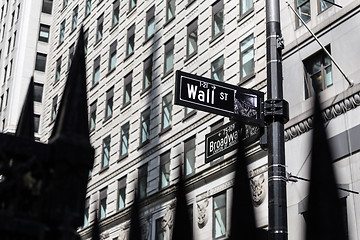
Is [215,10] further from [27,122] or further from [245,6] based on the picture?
[27,122]

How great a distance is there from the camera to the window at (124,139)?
4003cm

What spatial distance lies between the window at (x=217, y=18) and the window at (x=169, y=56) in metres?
4.12

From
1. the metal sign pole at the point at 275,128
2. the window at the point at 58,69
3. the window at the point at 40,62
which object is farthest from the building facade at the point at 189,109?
the metal sign pole at the point at 275,128

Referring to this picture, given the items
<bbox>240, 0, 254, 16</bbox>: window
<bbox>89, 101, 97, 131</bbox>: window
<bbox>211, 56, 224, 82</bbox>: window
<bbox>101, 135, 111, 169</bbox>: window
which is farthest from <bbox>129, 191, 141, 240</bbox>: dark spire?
<bbox>89, 101, 97, 131</bbox>: window

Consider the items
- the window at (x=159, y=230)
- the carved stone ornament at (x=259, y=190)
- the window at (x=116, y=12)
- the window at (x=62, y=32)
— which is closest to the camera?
the carved stone ornament at (x=259, y=190)

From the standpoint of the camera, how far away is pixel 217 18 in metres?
33.4

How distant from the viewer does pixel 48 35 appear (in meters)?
63.3

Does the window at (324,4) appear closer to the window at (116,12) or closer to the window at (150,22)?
the window at (150,22)

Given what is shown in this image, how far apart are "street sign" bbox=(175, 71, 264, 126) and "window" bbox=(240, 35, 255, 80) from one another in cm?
1758

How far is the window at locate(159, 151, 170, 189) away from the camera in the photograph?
113ft

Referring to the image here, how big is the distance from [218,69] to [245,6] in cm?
316

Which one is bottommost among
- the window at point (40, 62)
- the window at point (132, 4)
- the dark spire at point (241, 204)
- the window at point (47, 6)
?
the dark spire at point (241, 204)

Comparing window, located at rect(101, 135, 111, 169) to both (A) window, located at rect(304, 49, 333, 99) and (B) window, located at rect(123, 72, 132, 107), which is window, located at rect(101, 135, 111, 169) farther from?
(A) window, located at rect(304, 49, 333, 99)

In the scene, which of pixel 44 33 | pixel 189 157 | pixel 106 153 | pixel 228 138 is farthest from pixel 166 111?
pixel 44 33
